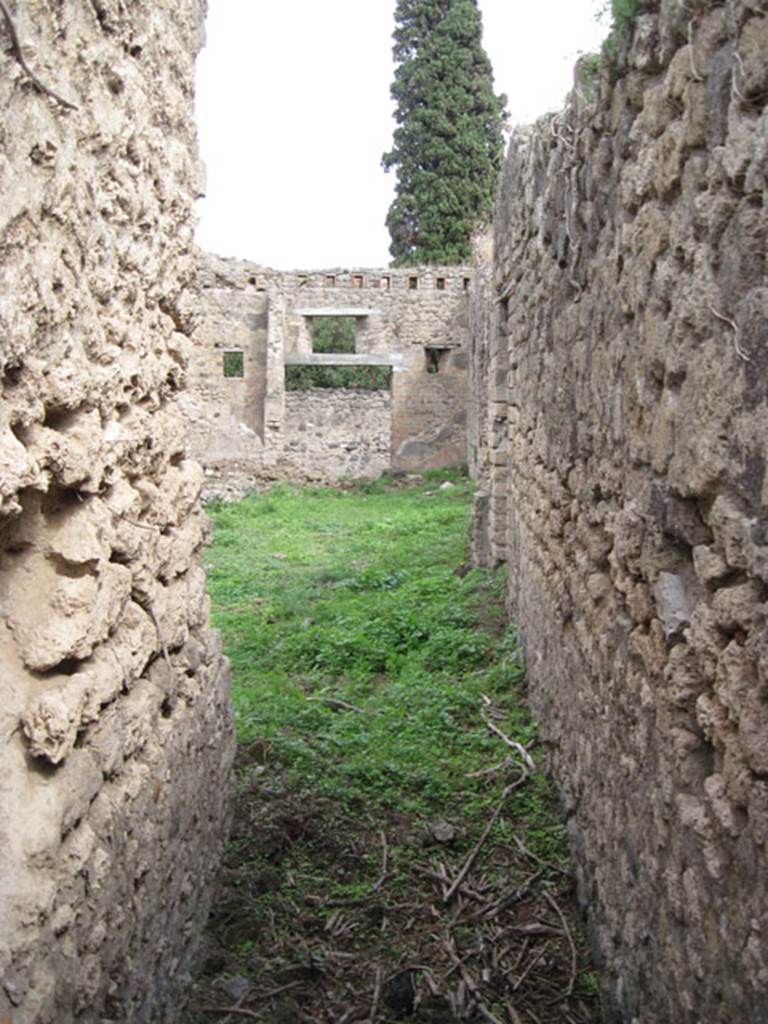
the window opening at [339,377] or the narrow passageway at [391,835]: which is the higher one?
the window opening at [339,377]

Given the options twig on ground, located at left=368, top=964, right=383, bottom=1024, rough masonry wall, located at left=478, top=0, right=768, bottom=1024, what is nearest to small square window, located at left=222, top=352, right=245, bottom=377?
rough masonry wall, located at left=478, top=0, right=768, bottom=1024

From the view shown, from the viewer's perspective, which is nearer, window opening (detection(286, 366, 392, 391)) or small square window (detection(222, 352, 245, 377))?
small square window (detection(222, 352, 245, 377))

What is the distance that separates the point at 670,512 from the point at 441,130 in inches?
922

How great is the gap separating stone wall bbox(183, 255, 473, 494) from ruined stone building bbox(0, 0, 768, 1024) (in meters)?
15.7

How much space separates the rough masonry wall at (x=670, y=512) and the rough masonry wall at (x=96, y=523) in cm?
149

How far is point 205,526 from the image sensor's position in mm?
3834

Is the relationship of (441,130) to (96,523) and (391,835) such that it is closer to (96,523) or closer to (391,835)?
(391,835)

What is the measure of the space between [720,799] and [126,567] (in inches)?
67.7

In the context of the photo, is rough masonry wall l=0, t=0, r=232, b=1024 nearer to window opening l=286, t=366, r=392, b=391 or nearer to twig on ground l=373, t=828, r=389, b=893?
twig on ground l=373, t=828, r=389, b=893

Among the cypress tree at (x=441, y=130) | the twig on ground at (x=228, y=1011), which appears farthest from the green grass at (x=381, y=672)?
the cypress tree at (x=441, y=130)

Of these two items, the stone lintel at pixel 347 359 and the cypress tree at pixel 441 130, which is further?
the cypress tree at pixel 441 130

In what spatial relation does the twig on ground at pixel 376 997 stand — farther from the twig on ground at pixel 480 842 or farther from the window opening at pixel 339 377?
the window opening at pixel 339 377

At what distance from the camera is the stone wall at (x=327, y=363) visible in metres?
19.7

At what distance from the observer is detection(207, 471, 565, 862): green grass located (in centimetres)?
482
